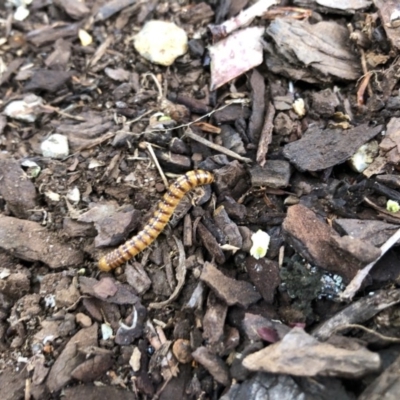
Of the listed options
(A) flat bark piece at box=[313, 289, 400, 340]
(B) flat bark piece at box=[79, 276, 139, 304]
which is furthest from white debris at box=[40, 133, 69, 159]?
(A) flat bark piece at box=[313, 289, 400, 340]

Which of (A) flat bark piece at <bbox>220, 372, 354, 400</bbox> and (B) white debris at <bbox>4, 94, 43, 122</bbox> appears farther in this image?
(B) white debris at <bbox>4, 94, 43, 122</bbox>

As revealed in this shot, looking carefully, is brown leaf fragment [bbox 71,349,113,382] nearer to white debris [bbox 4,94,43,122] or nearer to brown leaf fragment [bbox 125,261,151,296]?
brown leaf fragment [bbox 125,261,151,296]

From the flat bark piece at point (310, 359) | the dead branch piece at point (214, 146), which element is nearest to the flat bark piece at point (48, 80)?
the dead branch piece at point (214, 146)

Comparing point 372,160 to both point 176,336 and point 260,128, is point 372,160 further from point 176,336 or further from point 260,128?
point 176,336

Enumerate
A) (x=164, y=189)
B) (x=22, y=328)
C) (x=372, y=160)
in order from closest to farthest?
(x=22, y=328), (x=372, y=160), (x=164, y=189)

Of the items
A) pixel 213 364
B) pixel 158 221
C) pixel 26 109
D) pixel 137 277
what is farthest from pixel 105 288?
pixel 26 109

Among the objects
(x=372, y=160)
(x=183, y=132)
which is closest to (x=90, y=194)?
(x=183, y=132)
